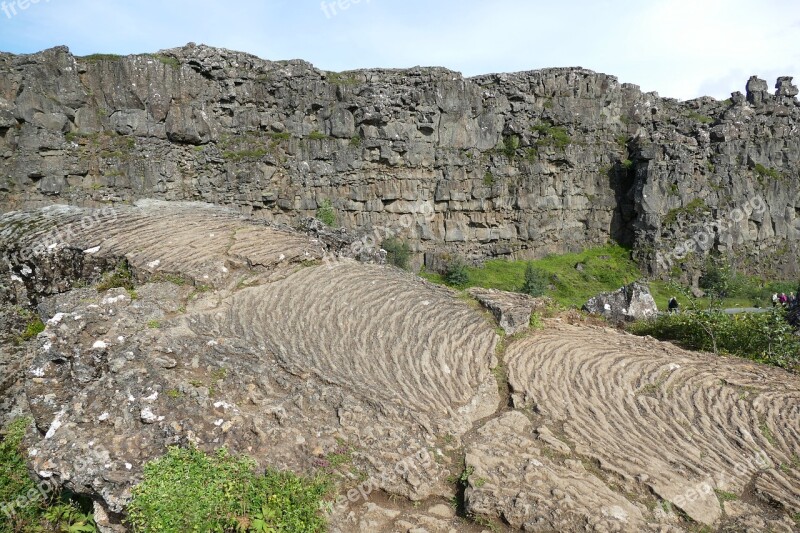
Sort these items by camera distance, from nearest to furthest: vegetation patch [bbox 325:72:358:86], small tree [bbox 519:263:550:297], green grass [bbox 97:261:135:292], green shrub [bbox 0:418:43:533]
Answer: green shrub [bbox 0:418:43:533]
green grass [bbox 97:261:135:292]
small tree [bbox 519:263:550:297]
vegetation patch [bbox 325:72:358:86]

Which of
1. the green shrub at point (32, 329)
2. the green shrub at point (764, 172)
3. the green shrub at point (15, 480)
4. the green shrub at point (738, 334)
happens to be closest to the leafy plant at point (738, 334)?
the green shrub at point (738, 334)

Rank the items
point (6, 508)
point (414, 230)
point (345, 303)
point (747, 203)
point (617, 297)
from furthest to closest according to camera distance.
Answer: point (747, 203)
point (414, 230)
point (617, 297)
point (345, 303)
point (6, 508)

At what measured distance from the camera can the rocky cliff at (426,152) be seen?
31047mm

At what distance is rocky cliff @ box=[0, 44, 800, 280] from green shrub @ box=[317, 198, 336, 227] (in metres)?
0.53

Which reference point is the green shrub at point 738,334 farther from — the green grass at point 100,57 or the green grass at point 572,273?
the green grass at point 100,57

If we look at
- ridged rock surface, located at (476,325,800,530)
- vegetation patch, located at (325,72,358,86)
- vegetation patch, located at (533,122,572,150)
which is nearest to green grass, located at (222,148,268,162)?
vegetation patch, located at (325,72,358,86)

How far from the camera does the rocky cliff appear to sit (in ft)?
102

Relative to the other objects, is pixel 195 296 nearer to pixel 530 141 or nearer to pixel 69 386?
pixel 69 386

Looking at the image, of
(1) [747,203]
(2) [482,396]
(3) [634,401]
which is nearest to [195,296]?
(2) [482,396]

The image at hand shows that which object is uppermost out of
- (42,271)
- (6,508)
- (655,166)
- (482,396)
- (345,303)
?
(655,166)

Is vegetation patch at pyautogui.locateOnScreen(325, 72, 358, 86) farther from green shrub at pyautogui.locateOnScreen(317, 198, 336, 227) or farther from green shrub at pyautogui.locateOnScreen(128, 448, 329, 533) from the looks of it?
green shrub at pyautogui.locateOnScreen(128, 448, 329, 533)

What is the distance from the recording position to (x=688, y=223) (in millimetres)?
40688

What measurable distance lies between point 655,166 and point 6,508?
42.7 m

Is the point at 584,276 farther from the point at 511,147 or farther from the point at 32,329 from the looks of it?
the point at 32,329
